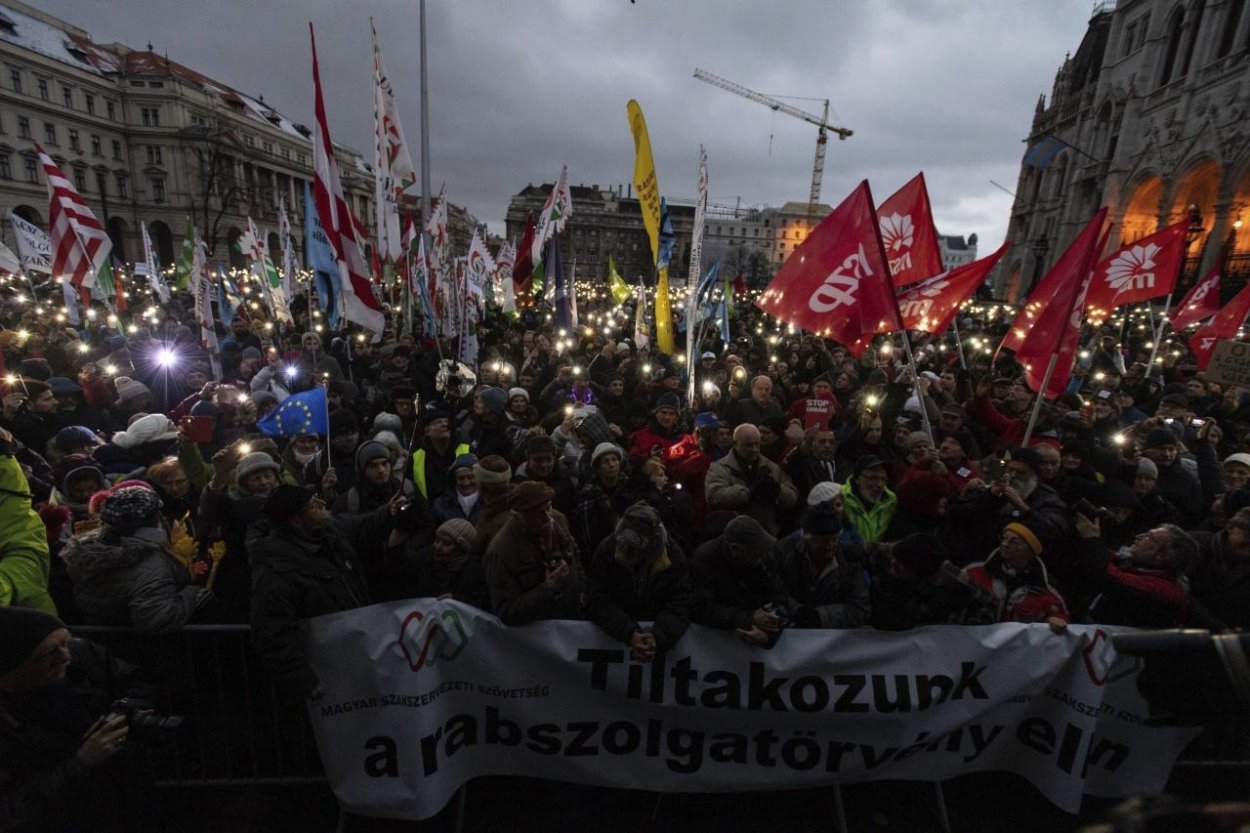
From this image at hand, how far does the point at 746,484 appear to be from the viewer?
450cm

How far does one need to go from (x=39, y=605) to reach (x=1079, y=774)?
17.4ft

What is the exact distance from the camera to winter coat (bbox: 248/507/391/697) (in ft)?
8.56

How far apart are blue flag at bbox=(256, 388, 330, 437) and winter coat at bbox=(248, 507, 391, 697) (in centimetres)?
185

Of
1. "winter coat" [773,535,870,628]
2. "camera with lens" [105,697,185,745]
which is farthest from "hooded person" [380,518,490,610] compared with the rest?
"winter coat" [773,535,870,628]

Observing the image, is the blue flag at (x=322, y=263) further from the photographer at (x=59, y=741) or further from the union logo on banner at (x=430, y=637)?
the photographer at (x=59, y=741)

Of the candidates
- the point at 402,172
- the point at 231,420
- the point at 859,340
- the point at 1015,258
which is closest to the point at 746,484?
the point at 859,340

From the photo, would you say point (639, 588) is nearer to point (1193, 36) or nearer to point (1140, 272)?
point (1140, 272)

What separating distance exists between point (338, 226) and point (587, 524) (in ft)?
12.5

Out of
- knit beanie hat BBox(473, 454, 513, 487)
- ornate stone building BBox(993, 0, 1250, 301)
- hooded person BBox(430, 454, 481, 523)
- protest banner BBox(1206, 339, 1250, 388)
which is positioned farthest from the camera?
ornate stone building BBox(993, 0, 1250, 301)

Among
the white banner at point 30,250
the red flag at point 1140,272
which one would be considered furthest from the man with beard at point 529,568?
the white banner at point 30,250

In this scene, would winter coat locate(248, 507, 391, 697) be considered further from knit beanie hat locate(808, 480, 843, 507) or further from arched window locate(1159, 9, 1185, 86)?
arched window locate(1159, 9, 1185, 86)

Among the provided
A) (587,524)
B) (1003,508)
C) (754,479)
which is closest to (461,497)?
(587,524)

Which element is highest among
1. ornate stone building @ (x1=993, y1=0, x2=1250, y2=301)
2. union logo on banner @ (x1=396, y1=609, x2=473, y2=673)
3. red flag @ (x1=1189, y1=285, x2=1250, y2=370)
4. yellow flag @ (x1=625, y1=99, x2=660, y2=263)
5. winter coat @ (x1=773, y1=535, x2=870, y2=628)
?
ornate stone building @ (x1=993, y1=0, x2=1250, y2=301)

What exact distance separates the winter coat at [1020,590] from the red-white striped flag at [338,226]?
212 inches
